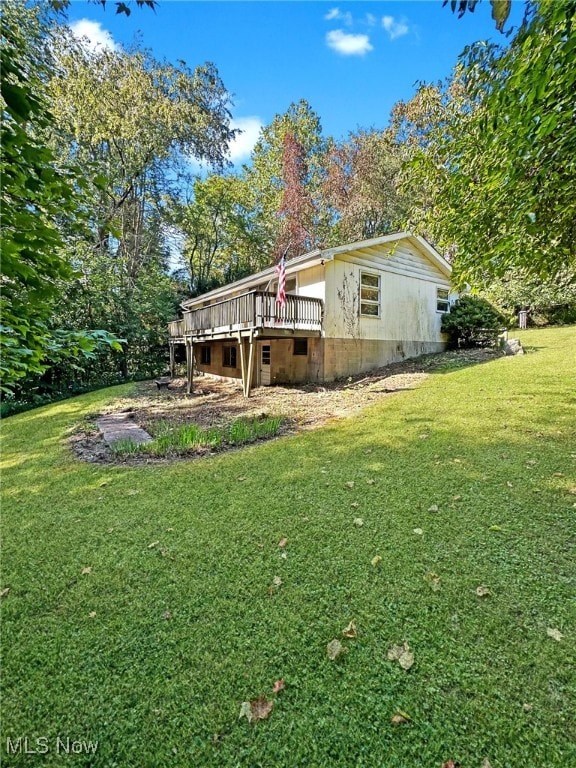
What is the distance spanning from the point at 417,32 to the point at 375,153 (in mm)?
22361

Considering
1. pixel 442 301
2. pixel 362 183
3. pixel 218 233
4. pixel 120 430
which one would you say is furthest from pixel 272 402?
pixel 218 233

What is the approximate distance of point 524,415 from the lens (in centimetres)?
649

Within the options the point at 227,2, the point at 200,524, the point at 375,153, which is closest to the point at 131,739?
the point at 200,524

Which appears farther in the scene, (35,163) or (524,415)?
(524,415)

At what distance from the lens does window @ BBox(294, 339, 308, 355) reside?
42.2 ft

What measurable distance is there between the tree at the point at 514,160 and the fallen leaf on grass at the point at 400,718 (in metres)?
4.18

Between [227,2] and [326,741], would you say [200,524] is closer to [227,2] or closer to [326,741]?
[326,741]

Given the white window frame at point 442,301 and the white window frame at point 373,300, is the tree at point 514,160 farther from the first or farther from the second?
the white window frame at point 442,301

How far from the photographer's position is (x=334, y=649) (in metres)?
2.21

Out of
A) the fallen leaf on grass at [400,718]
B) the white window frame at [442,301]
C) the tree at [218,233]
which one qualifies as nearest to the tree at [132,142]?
the tree at [218,233]

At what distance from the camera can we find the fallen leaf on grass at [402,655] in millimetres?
2068

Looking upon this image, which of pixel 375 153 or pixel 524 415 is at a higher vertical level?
pixel 375 153

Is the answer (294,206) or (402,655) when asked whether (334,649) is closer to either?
(402,655)

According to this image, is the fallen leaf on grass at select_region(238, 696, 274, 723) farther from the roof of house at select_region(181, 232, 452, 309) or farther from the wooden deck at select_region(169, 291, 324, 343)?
the roof of house at select_region(181, 232, 452, 309)
